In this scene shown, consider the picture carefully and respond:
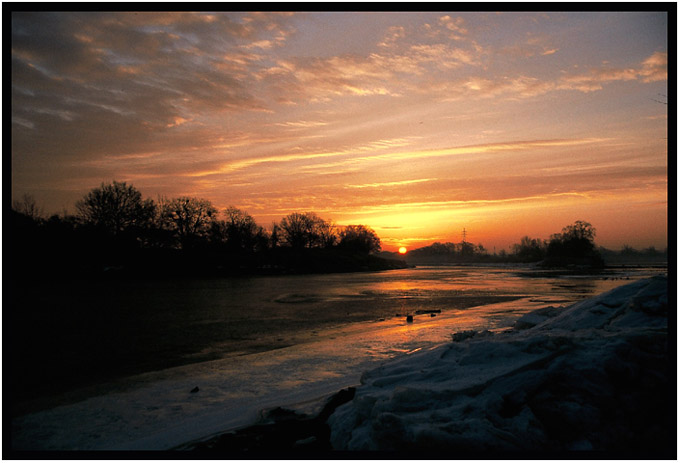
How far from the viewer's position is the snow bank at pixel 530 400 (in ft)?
11.7

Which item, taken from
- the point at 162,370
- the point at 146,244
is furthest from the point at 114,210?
the point at 162,370

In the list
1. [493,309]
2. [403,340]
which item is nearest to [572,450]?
[403,340]

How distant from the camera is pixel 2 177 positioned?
159 inches

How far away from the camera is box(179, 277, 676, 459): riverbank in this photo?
355 cm

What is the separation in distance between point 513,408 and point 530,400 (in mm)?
206

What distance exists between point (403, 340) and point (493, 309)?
7445 mm

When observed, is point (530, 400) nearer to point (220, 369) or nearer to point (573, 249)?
point (220, 369)

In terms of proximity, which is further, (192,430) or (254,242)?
(254,242)

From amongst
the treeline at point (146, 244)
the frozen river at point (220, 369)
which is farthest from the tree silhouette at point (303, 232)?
the frozen river at point (220, 369)

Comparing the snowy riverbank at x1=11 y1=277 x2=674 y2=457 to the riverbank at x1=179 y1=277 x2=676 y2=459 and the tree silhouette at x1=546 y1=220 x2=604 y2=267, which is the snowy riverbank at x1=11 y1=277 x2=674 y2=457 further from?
the tree silhouette at x1=546 y1=220 x2=604 y2=267

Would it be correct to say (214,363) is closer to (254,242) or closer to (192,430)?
(192,430)

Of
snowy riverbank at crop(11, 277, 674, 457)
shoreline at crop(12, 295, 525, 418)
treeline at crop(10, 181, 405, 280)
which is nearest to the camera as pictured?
snowy riverbank at crop(11, 277, 674, 457)

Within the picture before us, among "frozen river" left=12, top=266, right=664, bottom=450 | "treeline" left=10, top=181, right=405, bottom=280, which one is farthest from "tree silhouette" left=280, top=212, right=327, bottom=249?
"frozen river" left=12, top=266, right=664, bottom=450

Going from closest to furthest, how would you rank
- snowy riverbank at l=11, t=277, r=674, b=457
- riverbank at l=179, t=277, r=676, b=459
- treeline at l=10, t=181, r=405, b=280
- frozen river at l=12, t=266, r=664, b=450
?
riverbank at l=179, t=277, r=676, b=459
snowy riverbank at l=11, t=277, r=674, b=457
frozen river at l=12, t=266, r=664, b=450
treeline at l=10, t=181, r=405, b=280
